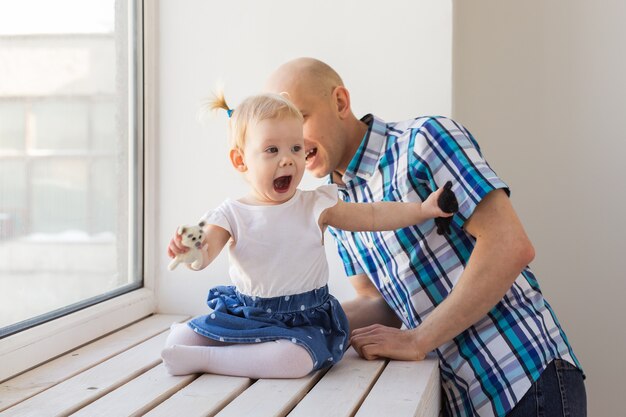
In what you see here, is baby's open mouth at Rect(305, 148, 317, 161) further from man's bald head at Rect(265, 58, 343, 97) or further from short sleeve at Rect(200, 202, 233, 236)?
short sleeve at Rect(200, 202, 233, 236)

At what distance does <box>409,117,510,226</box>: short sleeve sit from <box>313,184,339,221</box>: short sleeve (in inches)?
7.8

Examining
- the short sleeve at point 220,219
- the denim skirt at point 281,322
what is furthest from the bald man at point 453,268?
the short sleeve at point 220,219

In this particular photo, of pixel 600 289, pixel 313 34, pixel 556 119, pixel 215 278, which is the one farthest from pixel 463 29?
pixel 215 278

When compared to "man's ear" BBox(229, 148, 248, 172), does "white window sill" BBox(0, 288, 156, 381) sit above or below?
below

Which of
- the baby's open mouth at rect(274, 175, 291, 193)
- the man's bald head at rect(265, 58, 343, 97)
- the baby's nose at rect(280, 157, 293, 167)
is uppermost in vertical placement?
the man's bald head at rect(265, 58, 343, 97)

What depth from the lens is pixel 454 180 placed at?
164 cm

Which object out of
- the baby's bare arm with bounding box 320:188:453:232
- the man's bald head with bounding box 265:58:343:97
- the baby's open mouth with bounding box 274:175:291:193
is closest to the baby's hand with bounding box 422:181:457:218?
the baby's bare arm with bounding box 320:188:453:232

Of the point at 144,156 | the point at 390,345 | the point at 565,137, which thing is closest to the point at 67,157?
the point at 144,156

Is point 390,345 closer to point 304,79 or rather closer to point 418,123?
point 418,123

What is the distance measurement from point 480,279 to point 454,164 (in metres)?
0.24

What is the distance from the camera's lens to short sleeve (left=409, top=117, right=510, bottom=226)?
1.62 m

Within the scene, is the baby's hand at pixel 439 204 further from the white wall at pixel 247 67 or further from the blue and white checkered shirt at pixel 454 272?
the white wall at pixel 247 67

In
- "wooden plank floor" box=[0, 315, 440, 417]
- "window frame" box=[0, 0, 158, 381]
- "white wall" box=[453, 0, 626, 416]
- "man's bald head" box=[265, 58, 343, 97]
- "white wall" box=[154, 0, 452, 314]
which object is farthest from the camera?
"white wall" box=[453, 0, 626, 416]

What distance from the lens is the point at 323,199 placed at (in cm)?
160
